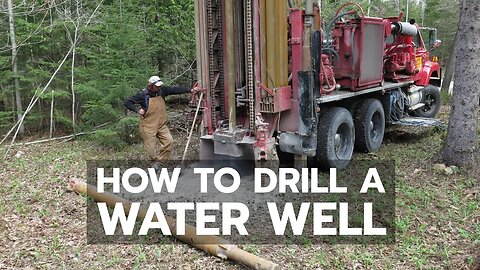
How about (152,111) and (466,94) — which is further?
(152,111)

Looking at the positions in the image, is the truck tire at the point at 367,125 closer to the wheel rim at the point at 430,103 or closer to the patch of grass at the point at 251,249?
the wheel rim at the point at 430,103

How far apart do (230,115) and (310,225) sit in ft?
7.68

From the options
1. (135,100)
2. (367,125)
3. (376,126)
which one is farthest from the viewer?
(376,126)

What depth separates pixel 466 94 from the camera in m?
6.98

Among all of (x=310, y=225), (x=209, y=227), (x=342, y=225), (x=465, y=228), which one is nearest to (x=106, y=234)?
(x=209, y=227)

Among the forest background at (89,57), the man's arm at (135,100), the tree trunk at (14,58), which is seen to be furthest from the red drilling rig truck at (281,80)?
the tree trunk at (14,58)

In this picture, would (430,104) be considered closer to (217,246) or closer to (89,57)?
(89,57)

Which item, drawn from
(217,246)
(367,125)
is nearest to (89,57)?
(367,125)

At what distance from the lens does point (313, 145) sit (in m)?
6.89

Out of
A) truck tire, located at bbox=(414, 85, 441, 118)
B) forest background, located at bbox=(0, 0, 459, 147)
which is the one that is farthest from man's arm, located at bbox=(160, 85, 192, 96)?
truck tire, located at bbox=(414, 85, 441, 118)

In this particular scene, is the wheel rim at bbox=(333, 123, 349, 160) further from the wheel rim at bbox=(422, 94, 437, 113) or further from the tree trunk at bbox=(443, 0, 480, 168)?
the wheel rim at bbox=(422, 94, 437, 113)

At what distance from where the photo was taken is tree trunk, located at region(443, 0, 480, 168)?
267 inches

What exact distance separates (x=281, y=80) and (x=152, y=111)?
7.80 ft

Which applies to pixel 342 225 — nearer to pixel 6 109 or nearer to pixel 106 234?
pixel 106 234
